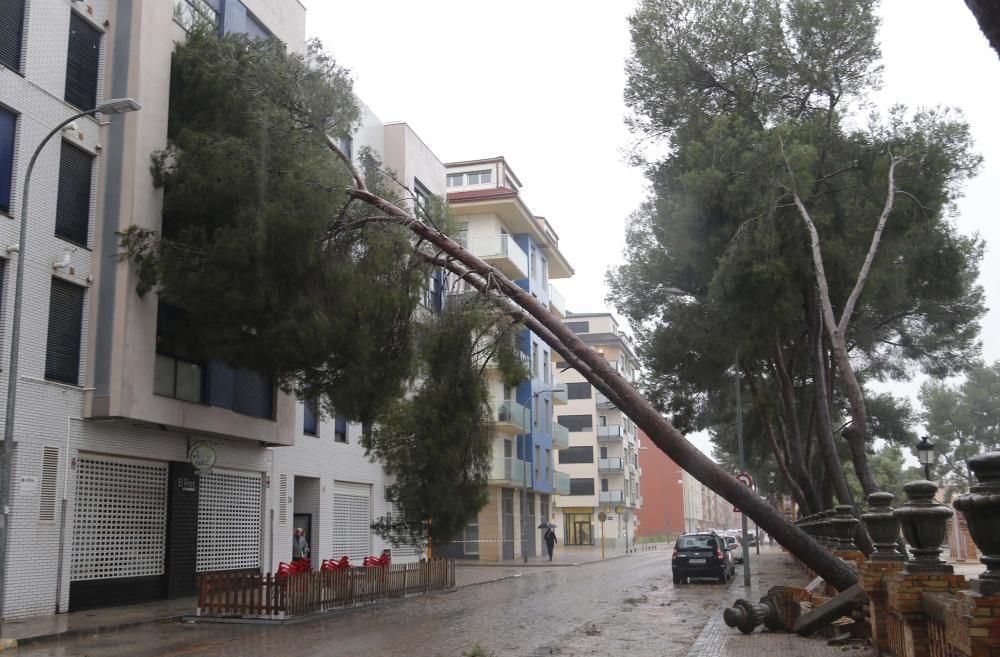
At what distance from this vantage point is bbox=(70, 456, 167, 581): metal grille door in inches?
717

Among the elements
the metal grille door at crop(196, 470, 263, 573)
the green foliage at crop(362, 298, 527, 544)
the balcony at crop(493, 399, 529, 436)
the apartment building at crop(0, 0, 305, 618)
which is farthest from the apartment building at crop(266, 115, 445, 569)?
the balcony at crop(493, 399, 529, 436)

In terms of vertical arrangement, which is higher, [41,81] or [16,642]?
[41,81]

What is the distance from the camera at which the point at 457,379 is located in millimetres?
17625

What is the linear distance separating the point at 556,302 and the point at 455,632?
134 feet

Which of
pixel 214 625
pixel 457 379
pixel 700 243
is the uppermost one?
pixel 700 243

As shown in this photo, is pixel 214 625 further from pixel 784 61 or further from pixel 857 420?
pixel 784 61

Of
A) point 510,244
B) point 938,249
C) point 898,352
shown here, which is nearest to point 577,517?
point 510,244

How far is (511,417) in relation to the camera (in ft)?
148

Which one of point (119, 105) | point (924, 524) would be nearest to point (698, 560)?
point (119, 105)

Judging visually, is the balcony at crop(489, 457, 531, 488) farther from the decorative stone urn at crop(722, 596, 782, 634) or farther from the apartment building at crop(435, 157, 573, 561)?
the decorative stone urn at crop(722, 596, 782, 634)

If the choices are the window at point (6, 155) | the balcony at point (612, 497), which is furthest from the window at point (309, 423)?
the balcony at point (612, 497)

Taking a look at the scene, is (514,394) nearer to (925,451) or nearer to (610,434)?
(925,451)

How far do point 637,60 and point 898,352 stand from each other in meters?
13.1

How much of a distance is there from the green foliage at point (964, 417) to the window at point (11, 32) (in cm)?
6079
